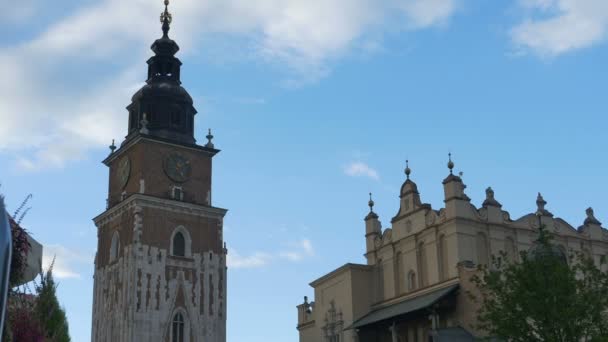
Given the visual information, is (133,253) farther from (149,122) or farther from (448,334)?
(448,334)

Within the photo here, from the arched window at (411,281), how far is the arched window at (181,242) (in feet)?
58.1

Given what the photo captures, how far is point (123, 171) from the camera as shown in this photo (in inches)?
2240

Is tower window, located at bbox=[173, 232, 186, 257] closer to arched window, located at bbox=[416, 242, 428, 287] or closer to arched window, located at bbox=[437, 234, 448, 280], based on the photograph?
arched window, located at bbox=[416, 242, 428, 287]

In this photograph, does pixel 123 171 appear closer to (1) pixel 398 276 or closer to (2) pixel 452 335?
(1) pixel 398 276

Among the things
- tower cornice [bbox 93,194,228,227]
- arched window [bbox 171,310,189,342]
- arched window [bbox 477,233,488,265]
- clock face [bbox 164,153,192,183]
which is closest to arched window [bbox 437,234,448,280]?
arched window [bbox 477,233,488,265]

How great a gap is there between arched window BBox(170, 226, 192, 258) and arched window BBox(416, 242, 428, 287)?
60.2 ft

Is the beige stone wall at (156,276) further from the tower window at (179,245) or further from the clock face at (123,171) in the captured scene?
the clock face at (123,171)

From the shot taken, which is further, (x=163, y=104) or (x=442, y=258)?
(x=163, y=104)

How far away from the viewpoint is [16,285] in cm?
823

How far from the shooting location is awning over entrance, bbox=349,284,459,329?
36938 mm

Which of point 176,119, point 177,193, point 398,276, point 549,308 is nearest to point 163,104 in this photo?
point 176,119

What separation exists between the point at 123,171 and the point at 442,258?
26.2 metres

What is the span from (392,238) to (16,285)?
3667cm

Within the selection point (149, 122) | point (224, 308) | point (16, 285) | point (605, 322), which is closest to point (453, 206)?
point (605, 322)
